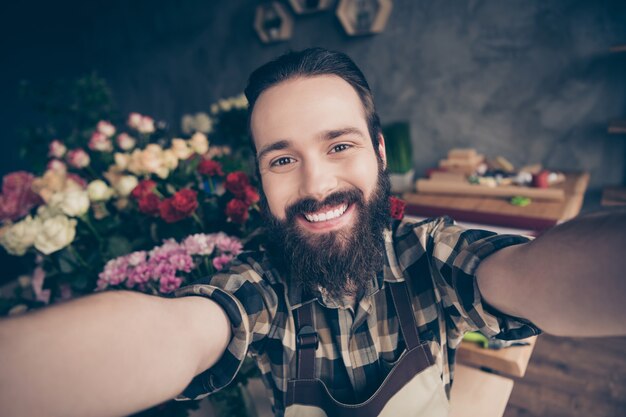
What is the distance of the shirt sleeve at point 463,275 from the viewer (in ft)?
1.72

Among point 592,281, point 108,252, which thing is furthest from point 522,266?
point 108,252

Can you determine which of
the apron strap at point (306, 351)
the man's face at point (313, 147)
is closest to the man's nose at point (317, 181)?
the man's face at point (313, 147)

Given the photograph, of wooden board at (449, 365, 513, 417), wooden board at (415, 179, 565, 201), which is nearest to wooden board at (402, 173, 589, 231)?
wooden board at (415, 179, 565, 201)

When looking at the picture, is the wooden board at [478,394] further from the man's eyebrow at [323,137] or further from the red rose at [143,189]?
the red rose at [143,189]

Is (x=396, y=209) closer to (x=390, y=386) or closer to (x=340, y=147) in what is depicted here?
(x=340, y=147)

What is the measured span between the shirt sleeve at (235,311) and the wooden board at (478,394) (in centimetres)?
56

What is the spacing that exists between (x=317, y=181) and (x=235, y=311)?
29cm

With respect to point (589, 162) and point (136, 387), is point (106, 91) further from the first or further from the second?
point (589, 162)

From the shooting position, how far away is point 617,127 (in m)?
1.56

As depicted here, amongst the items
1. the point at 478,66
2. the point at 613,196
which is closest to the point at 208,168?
the point at 478,66

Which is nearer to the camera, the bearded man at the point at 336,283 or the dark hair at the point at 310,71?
the bearded man at the point at 336,283

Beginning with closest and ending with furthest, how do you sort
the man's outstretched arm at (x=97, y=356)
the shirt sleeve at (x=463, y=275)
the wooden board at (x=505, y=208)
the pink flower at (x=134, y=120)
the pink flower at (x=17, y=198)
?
the man's outstretched arm at (x=97, y=356), the shirt sleeve at (x=463, y=275), the pink flower at (x=17, y=198), the pink flower at (x=134, y=120), the wooden board at (x=505, y=208)

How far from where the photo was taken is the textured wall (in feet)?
5.64

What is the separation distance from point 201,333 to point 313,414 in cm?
34
